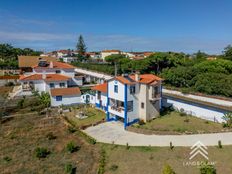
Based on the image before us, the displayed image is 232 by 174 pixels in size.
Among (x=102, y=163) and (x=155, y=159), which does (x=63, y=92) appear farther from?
(x=155, y=159)

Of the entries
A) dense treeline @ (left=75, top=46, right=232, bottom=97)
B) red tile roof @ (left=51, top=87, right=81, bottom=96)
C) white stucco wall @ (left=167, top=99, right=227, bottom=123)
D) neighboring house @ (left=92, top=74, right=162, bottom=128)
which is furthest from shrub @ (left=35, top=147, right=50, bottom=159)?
dense treeline @ (left=75, top=46, right=232, bottom=97)

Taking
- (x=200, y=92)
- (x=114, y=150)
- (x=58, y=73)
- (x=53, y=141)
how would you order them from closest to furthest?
(x=114, y=150), (x=53, y=141), (x=200, y=92), (x=58, y=73)

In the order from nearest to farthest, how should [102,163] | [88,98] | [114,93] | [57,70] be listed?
[102,163], [114,93], [88,98], [57,70]

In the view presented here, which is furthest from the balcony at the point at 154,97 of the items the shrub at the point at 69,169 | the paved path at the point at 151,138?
the shrub at the point at 69,169

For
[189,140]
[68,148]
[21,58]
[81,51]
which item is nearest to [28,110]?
[68,148]

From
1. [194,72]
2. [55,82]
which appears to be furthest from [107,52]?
[194,72]

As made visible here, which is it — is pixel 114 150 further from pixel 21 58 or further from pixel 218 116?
pixel 21 58

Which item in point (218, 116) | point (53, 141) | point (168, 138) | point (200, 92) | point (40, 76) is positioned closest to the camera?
point (168, 138)
